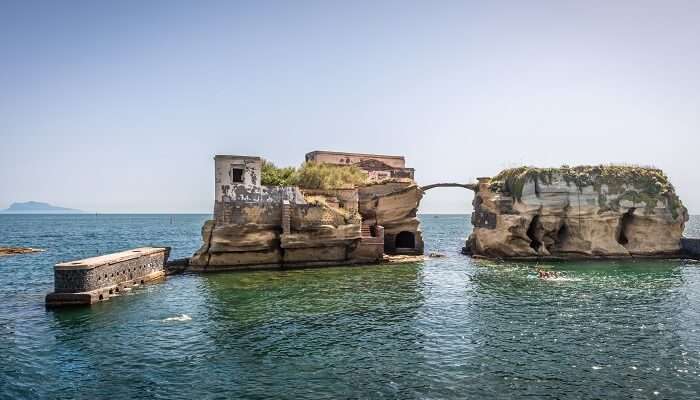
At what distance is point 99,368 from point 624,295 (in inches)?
1148

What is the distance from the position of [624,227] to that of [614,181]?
19.3 ft

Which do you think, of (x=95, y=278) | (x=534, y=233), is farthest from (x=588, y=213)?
(x=95, y=278)

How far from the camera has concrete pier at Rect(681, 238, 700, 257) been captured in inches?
1837

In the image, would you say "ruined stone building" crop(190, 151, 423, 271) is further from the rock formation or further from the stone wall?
the stone wall

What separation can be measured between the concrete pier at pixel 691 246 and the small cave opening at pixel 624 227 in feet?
20.6

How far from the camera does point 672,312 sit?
75.8 ft

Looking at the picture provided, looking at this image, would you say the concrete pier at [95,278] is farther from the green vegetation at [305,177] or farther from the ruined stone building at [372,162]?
the ruined stone building at [372,162]

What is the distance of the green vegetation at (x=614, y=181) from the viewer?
151 ft

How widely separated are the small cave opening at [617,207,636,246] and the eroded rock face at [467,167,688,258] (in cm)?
13

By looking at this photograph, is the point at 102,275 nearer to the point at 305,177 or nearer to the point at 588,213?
the point at 305,177

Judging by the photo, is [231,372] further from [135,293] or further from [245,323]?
[135,293]

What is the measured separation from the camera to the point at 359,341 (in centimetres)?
1855

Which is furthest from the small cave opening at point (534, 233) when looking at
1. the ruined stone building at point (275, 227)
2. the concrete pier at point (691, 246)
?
the ruined stone building at point (275, 227)

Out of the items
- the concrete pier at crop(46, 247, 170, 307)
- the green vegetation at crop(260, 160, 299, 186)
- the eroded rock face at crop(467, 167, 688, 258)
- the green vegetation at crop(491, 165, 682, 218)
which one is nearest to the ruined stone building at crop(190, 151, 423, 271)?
the green vegetation at crop(260, 160, 299, 186)
